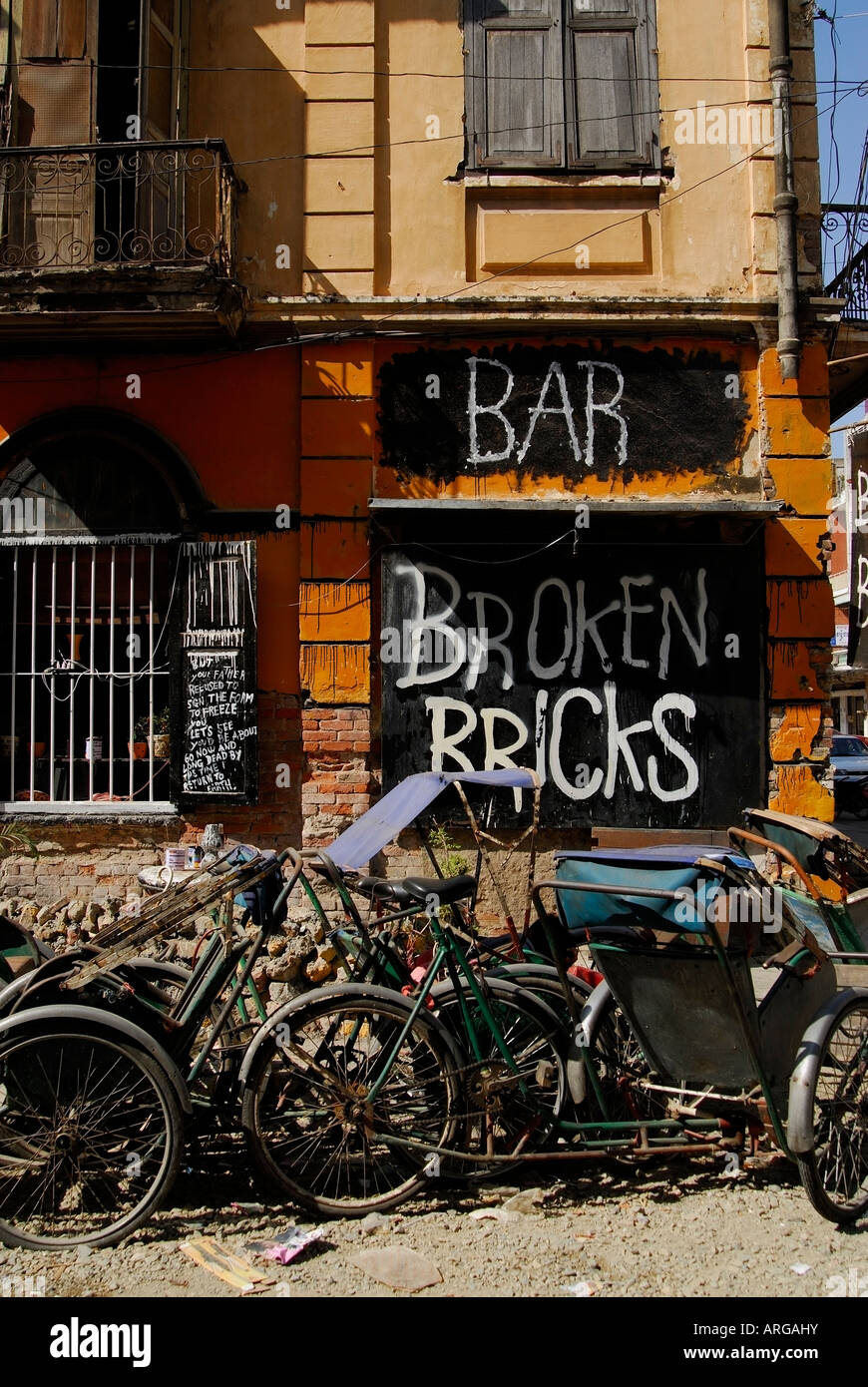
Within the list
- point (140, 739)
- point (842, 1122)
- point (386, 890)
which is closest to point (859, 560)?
point (140, 739)

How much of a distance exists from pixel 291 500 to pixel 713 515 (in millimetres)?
3161

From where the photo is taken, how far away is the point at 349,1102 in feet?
11.8

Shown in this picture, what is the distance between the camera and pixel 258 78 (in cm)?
811

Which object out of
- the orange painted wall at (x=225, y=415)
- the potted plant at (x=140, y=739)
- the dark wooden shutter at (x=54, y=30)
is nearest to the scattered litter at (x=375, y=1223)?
the orange painted wall at (x=225, y=415)

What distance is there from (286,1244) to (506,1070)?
37.6 inches

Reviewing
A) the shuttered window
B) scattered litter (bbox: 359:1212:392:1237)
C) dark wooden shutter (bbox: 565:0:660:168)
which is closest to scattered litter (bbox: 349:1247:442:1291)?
scattered litter (bbox: 359:1212:392:1237)

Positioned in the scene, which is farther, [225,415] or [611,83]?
[611,83]

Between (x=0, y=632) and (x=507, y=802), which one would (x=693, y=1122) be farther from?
(x=0, y=632)

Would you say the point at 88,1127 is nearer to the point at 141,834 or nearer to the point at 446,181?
the point at 141,834

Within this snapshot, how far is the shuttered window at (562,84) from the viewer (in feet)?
26.3

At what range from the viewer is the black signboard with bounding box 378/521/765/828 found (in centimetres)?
769

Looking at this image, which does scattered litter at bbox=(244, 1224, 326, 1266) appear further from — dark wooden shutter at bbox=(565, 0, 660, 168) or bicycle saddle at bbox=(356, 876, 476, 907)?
dark wooden shutter at bbox=(565, 0, 660, 168)

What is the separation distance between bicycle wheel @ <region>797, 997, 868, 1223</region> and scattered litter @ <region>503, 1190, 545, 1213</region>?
36.4 inches

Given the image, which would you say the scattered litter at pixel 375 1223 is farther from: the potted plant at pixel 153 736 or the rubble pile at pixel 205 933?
the potted plant at pixel 153 736
